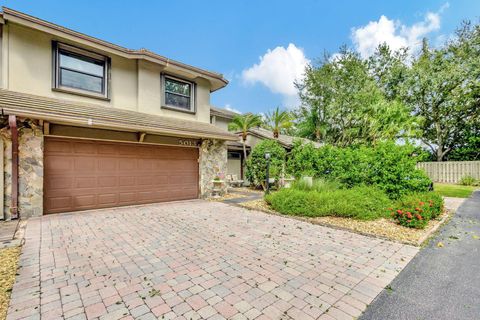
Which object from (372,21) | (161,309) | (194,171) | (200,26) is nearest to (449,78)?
(372,21)

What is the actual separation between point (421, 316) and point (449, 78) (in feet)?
75.0

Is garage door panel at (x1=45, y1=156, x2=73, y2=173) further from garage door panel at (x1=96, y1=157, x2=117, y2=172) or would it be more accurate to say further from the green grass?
the green grass

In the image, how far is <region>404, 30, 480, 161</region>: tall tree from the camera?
58.9 ft

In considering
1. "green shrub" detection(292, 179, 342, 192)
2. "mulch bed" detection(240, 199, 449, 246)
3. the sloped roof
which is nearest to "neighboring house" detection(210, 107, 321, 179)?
the sloped roof

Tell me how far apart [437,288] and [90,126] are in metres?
9.21

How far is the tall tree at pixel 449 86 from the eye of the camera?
18.0m

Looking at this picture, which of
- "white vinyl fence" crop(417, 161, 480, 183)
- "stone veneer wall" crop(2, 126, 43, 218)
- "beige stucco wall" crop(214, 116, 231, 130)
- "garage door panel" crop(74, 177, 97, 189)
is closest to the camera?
"stone veneer wall" crop(2, 126, 43, 218)

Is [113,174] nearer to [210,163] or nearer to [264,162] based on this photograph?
[210,163]

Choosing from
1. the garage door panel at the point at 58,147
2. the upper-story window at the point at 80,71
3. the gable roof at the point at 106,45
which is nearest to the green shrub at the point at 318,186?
the gable roof at the point at 106,45

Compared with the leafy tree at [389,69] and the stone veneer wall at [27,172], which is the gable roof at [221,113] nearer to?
the stone veneer wall at [27,172]

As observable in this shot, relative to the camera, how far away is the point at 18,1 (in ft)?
26.2

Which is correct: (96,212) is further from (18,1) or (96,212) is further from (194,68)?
(18,1)

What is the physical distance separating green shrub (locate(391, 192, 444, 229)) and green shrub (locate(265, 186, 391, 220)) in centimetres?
64

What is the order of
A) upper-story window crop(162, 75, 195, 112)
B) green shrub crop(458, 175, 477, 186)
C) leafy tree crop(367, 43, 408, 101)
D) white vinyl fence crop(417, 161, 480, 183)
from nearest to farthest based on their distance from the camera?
upper-story window crop(162, 75, 195, 112)
green shrub crop(458, 175, 477, 186)
white vinyl fence crop(417, 161, 480, 183)
leafy tree crop(367, 43, 408, 101)
